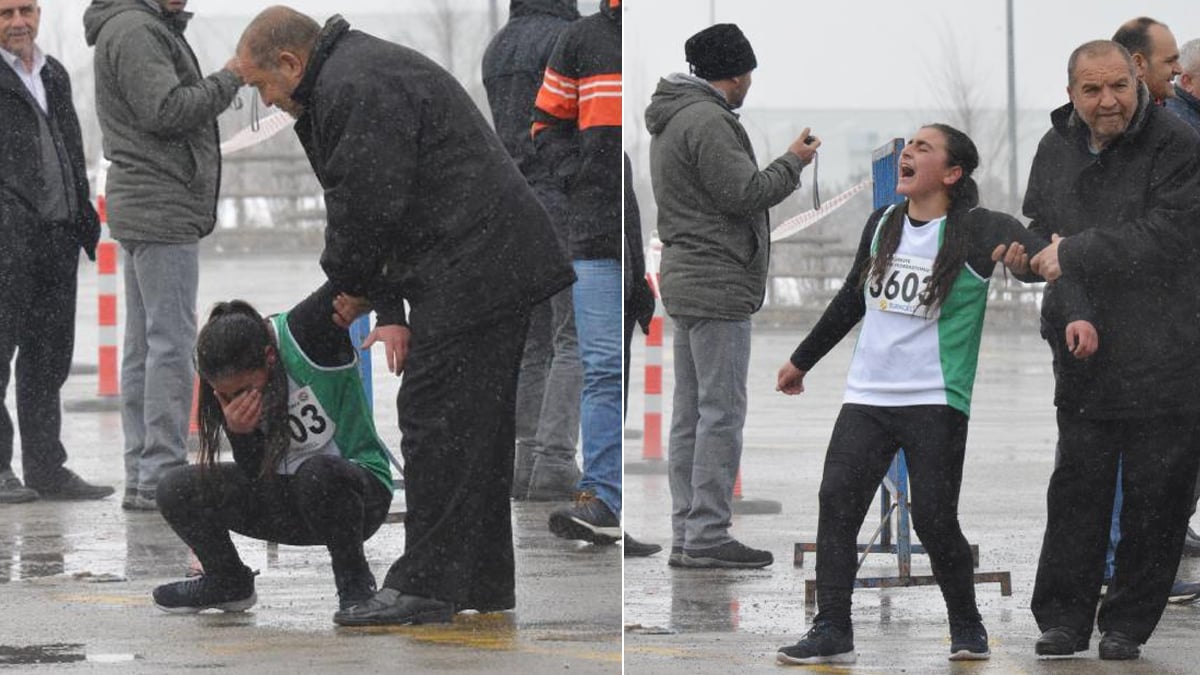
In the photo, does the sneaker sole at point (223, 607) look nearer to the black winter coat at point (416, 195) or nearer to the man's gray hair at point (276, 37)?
the black winter coat at point (416, 195)

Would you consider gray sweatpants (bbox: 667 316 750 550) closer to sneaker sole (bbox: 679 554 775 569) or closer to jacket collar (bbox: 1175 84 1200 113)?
sneaker sole (bbox: 679 554 775 569)

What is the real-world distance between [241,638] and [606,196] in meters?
2.20

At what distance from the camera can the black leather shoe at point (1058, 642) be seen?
5.97m

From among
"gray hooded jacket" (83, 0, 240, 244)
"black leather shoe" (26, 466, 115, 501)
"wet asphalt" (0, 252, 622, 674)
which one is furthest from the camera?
"black leather shoe" (26, 466, 115, 501)

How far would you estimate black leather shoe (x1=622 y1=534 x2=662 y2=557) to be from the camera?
7672mm

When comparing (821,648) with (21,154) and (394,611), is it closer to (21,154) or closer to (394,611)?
(394,611)

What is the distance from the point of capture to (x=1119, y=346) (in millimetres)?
6043

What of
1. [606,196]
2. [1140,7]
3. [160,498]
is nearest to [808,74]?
[1140,7]

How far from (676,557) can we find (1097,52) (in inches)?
85.7

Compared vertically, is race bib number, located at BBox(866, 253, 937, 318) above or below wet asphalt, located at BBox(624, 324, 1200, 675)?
above

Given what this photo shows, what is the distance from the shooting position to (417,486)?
6062 millimetres

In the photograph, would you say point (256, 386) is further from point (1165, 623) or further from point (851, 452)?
point (1165, 623)

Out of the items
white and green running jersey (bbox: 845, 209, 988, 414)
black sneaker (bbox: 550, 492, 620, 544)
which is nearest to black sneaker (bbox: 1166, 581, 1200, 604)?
white and green running jersey (bbox: 845, 209, 988, 414)

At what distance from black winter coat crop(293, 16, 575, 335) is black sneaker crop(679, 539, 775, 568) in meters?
1.49
